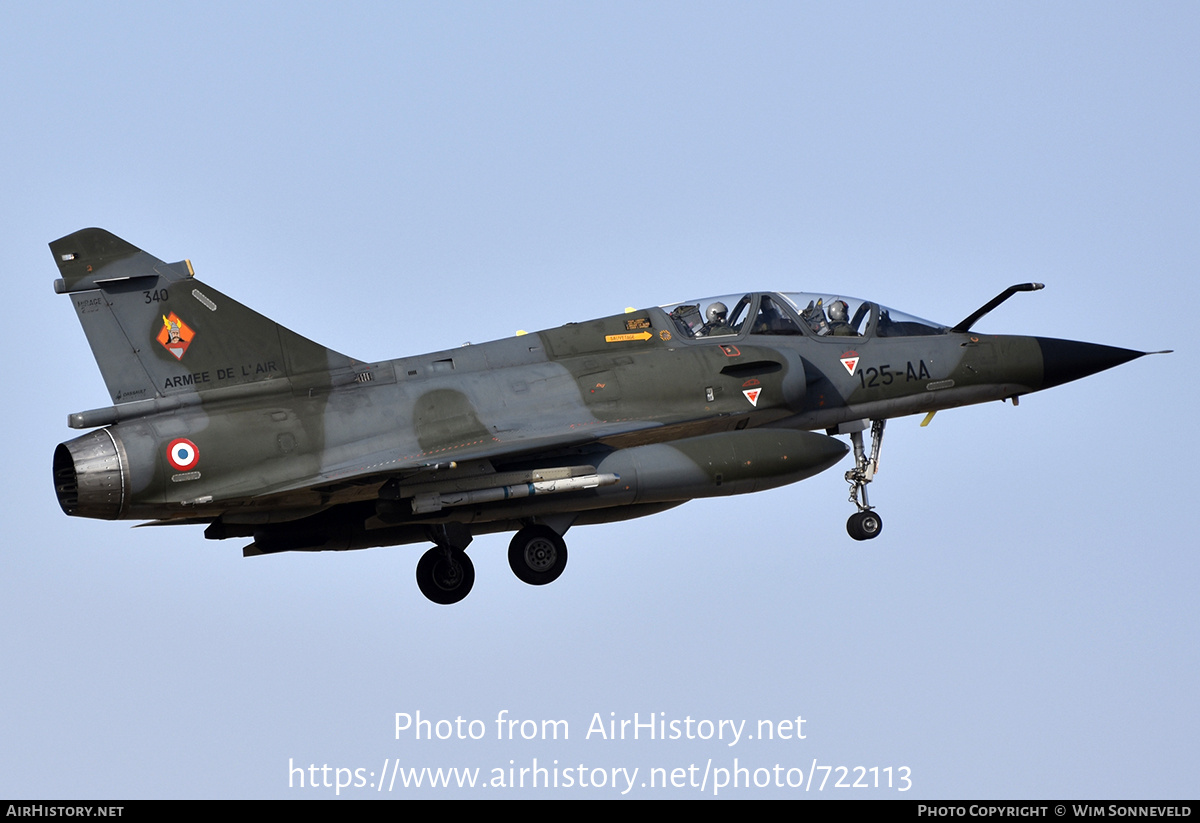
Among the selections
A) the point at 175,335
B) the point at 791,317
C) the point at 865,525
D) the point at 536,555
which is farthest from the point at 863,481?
the point at 175,335

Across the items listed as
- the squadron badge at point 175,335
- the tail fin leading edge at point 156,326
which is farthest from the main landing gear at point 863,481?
the squadron badge at point 175,335

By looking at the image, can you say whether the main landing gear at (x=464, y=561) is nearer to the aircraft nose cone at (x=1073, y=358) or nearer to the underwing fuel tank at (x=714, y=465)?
the underwing fuel tank at (x=714, y=465)

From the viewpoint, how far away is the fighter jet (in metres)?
18.2

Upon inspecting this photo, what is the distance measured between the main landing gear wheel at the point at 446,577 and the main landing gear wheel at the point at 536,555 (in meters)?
0.68

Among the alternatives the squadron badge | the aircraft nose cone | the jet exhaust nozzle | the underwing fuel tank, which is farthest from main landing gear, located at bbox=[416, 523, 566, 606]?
the aircraft nose cone

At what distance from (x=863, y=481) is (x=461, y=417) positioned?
565 centimetres

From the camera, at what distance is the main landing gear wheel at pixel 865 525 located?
21.7 metres

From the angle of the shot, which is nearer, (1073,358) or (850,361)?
(850,361)

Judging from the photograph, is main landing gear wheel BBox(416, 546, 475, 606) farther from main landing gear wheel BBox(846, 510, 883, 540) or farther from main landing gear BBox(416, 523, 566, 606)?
main landing gear wheel BBox(846, 510, 883, 540)

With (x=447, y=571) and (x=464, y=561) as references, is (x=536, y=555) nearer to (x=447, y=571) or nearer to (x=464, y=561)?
(x=464, y=561)

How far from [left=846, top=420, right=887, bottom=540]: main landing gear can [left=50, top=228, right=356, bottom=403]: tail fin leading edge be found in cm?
727

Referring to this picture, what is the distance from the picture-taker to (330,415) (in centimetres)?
1883

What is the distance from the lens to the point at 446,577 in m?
20.4
